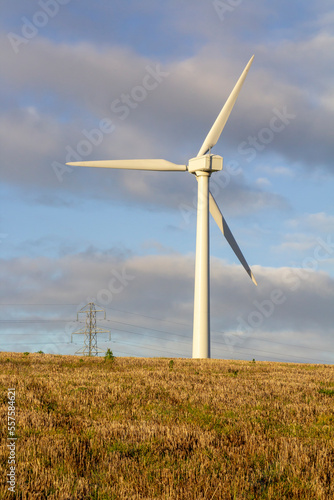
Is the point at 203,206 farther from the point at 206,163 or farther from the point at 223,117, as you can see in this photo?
the point at 223,117

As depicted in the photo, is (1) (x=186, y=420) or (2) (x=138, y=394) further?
(2) (x=138, y=394)

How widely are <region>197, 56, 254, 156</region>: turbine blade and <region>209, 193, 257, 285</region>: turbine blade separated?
5869 millimetres

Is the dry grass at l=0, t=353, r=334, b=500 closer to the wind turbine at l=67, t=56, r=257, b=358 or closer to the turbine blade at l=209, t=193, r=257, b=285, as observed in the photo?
the wind turbine at l=67, t=56, r=257, b=358

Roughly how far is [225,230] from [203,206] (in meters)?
5.13

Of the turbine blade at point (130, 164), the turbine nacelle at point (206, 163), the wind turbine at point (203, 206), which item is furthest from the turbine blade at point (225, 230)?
the turbine blade at point (130, 164)

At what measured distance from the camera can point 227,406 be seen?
15.1m

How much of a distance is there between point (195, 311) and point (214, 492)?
46.9m

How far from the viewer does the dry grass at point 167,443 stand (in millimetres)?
7734

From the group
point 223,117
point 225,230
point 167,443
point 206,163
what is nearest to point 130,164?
point 206,163

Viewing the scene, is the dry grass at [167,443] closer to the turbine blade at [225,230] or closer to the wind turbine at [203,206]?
the wind turbine at [203,206]

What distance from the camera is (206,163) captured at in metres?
56.0

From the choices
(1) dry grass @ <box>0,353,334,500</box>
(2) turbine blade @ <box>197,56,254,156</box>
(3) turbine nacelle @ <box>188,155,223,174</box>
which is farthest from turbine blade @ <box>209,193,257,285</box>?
(1) dry grass @ <box>0,353,334,500</box>

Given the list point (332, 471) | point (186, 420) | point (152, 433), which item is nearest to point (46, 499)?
point (152, 433)

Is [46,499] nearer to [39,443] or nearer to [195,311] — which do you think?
[39,443]
